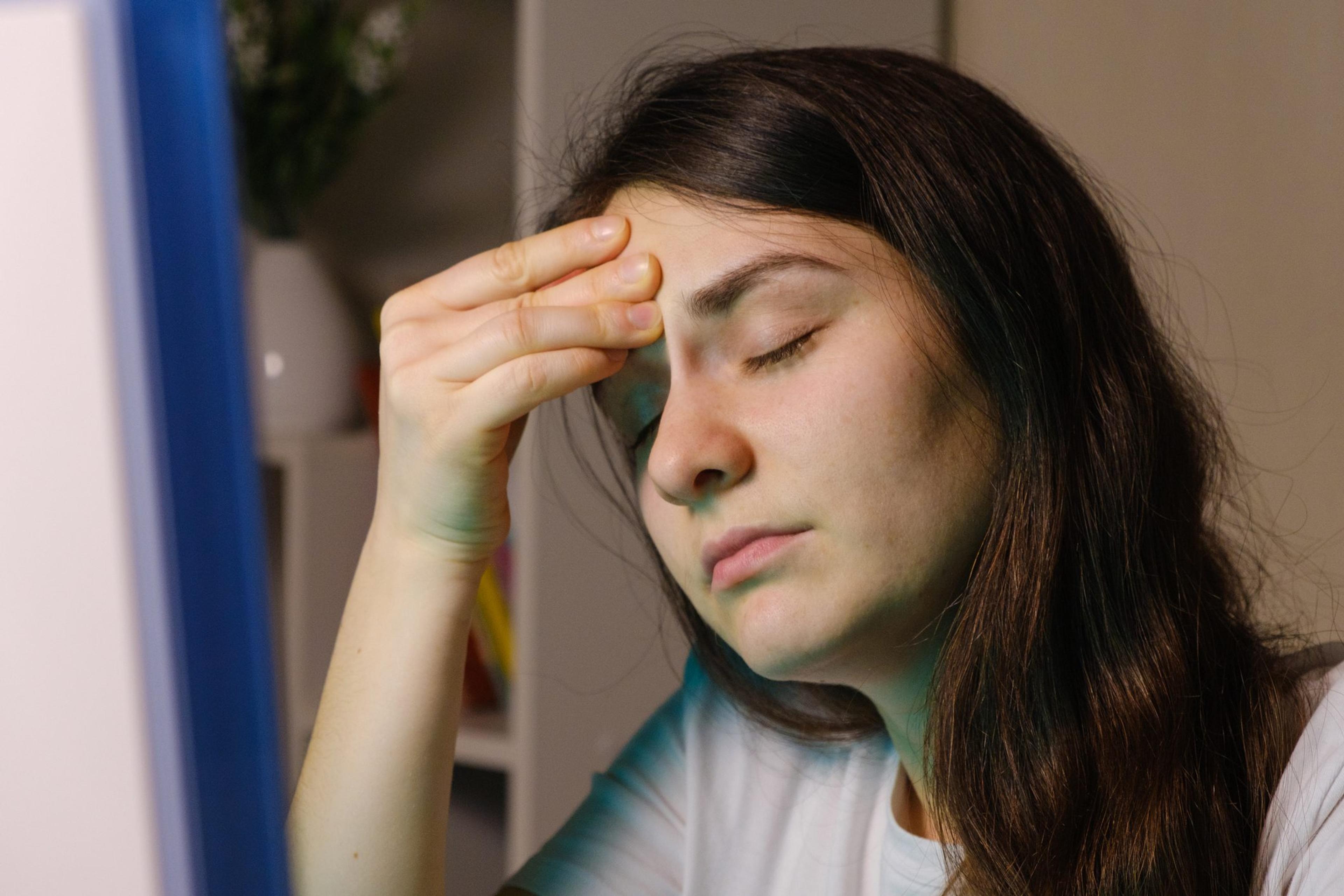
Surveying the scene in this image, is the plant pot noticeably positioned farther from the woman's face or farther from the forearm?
the woman's face

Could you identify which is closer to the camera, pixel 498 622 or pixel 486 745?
pixel 486 745

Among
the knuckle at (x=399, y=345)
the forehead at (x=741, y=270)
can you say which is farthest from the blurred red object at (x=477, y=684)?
the forehead at (x=741, y=270)

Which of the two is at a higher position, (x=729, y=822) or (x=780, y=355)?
(x=780, y=355)

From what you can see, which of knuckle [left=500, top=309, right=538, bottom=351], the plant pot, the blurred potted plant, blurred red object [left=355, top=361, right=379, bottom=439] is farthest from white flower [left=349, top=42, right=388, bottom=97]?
knuckle [left=500, top=309, right=538, bottom=351]

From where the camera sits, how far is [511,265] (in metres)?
0.76

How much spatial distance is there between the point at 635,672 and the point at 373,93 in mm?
900

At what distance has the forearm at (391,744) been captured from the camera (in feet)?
2.48

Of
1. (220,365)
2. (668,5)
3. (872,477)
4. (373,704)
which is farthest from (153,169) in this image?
(668,5)

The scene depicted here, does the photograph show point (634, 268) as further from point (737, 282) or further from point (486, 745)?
point (486, 745)

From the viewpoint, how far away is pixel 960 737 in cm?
73

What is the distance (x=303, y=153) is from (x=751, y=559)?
1.27 m

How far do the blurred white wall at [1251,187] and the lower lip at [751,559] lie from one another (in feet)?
3.18

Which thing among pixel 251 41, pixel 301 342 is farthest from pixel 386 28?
pixel 301 342

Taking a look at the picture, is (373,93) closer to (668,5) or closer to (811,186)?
(668,5)
